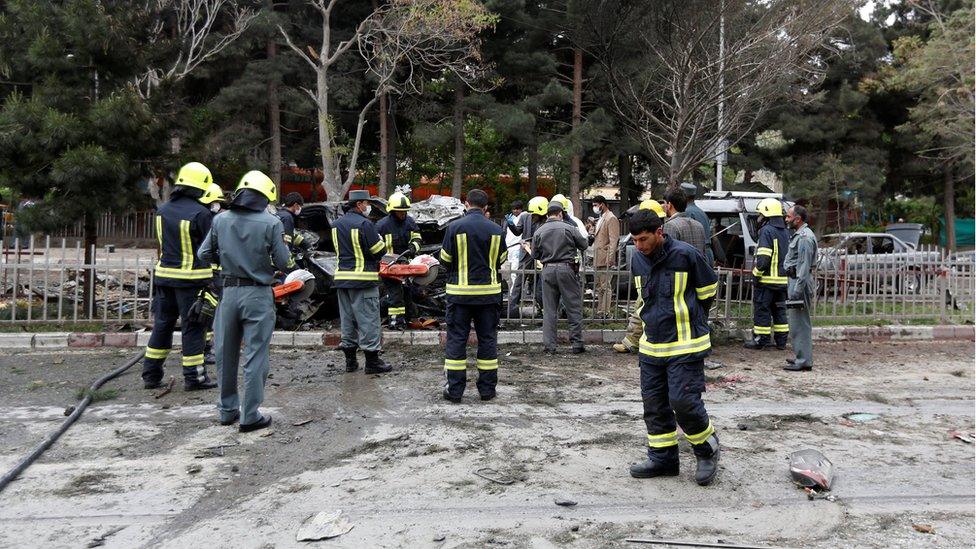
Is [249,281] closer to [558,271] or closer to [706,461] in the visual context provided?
[706,461]

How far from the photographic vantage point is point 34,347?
→ 9.34 m

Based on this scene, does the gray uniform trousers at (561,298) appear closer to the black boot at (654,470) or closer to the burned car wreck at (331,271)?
the burned car wreck at (331,271)

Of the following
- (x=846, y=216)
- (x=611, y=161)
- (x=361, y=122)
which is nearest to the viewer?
(x=361, y=122)

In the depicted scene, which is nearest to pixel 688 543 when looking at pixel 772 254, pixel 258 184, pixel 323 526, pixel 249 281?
pixel 323 526

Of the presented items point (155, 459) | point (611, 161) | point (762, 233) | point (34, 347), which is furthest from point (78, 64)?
point (611, 161)

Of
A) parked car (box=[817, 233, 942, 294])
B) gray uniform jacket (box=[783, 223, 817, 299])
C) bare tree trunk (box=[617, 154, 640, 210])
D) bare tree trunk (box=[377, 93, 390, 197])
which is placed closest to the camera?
gray uniform jacket (box=[783, 223, 817, 299])

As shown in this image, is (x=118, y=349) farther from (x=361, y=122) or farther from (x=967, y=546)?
(x=361, y=122)

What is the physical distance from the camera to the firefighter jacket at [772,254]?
930cm

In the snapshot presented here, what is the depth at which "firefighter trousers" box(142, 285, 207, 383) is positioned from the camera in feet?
22.8

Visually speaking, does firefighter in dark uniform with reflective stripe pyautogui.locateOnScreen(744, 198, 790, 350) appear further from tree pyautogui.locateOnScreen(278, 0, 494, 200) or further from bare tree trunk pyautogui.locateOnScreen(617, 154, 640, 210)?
bare tree trunk pyautogui.locateOnScreen(617, 154, 640, 210)

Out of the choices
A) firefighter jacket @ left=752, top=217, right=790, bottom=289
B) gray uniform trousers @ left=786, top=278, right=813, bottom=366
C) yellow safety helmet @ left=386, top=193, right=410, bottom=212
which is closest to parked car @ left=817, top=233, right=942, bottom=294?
firefighter jacket @ left=752, top=217, right=790, bottom=289

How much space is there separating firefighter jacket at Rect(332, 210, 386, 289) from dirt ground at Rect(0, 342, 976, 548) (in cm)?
103

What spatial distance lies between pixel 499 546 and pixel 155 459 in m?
2.73

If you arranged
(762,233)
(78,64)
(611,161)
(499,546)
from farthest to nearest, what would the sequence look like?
(611,161) < (78,64) < (762,233) < (499,546)
